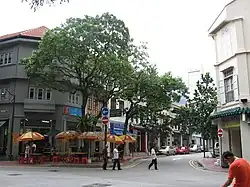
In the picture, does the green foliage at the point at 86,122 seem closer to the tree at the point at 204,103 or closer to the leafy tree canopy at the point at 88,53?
the leafy tree canopy at the point at 88,53

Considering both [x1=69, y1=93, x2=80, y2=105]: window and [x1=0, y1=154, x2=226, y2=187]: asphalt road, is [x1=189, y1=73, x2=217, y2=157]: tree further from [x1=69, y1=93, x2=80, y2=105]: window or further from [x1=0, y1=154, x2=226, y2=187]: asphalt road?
[x1=0, y1=154, x2=226, y2=187]: asphalt road

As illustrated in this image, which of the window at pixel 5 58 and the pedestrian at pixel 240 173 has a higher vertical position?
the window at pixel 5 58

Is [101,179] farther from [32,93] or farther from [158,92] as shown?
[32,93]

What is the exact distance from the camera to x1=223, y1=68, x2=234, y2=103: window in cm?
2327

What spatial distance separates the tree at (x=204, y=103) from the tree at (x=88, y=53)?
11.3 meters

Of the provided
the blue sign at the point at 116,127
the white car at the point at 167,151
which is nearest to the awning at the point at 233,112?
the blue sign at the point at 116,127

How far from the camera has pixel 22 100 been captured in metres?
30.2

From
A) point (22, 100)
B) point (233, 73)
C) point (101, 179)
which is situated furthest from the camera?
point (22, 100)

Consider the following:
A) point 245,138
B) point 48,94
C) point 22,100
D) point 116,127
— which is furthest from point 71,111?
point 245,138

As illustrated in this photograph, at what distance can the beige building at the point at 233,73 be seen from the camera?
70.2ft

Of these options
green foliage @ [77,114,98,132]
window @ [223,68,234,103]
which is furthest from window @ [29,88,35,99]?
window @ [223,68,234,103]

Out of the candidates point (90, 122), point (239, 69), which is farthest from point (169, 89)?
point (239, 69)

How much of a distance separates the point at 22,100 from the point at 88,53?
8.88 metres

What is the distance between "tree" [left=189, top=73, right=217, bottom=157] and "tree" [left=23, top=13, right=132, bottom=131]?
11.3m
